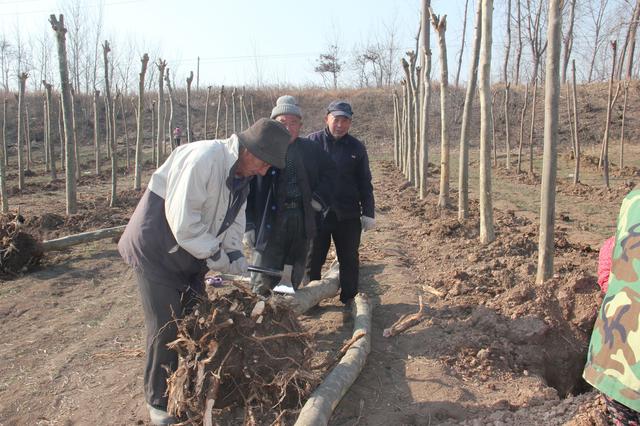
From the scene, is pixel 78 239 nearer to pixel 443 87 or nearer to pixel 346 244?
pixel 346 244

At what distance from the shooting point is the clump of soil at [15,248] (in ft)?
20.5

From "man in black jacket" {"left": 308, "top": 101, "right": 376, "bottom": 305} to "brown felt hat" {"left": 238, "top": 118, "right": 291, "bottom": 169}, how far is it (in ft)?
5.57

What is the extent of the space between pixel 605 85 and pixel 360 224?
2861 centimetres

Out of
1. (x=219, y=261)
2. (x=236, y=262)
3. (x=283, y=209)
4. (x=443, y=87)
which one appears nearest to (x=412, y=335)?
(x=283, y=209)

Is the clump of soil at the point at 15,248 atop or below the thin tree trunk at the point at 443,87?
below

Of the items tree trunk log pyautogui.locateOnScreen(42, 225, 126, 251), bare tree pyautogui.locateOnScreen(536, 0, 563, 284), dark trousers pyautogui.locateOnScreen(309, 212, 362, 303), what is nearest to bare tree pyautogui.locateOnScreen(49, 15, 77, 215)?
tree trunk log pyautogui.locateOnScreen(42, 225, 126, 251)

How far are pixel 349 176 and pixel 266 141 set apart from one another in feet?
6.25

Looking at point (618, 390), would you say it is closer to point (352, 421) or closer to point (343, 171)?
point (352, 421)

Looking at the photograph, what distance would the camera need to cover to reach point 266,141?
2.83 metres

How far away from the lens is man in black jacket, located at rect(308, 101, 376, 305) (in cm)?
456

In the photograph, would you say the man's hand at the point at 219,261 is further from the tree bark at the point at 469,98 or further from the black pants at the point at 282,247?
the tree bark at the point at 469,98

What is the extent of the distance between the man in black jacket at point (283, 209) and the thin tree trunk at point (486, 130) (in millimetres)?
2902

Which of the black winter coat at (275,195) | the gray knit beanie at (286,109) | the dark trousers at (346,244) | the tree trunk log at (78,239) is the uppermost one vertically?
the gray knit beanie at (286,109)

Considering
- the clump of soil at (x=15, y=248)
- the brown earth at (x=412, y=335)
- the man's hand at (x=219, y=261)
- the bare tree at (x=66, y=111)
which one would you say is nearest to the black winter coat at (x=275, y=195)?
the brown earth at (x=412, y=335)
